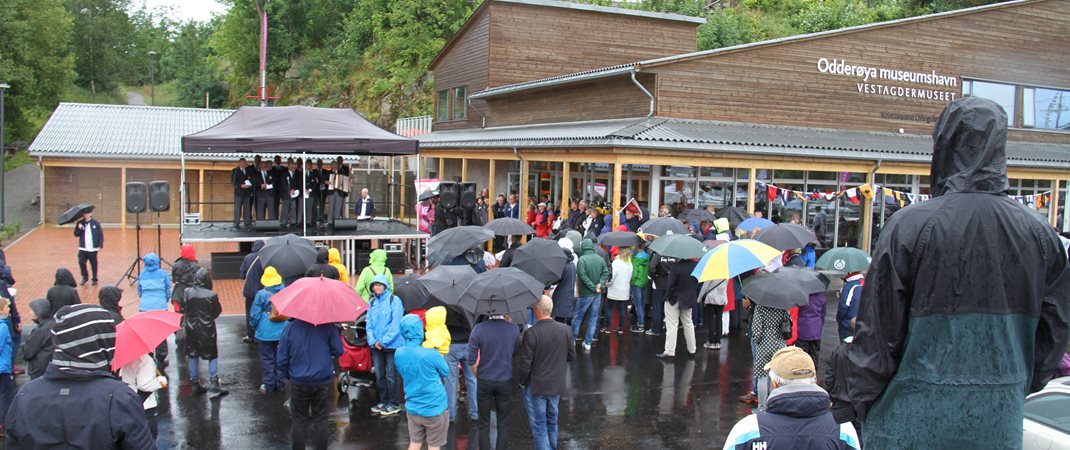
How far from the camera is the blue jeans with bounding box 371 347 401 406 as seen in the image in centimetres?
882

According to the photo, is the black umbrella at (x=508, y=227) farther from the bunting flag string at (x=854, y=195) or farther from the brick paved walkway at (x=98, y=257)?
the bunting flag string at (x=854, y=195)

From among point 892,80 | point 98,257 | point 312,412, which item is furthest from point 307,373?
point 892,80

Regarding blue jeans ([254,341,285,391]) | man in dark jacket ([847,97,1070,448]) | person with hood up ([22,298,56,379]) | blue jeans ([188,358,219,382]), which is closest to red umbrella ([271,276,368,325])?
person with hood up ([22,298,56,379])

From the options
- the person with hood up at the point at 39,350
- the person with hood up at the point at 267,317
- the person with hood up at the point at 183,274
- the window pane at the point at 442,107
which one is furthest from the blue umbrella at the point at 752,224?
the window pane at the point at 442,107

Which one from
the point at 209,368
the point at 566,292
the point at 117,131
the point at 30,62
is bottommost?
the point at 209,368

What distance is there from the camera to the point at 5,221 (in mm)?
29141

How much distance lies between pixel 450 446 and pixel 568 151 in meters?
12.3

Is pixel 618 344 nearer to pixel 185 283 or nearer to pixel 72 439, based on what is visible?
pixel 185 283

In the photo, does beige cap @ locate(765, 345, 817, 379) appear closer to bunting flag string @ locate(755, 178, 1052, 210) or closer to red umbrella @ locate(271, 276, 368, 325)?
red umbrella @ locate(271, 276, 368, 325)

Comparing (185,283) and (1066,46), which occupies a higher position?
(1066,46)

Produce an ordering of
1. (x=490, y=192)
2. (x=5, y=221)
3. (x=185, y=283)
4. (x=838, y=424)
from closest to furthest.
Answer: (x=838, y=424) → (x=185, y=283) → (x=490, y=192) → (x=5, y=221)

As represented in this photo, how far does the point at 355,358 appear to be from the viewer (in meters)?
9.44

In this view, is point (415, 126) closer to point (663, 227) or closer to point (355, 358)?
point (663, 227)

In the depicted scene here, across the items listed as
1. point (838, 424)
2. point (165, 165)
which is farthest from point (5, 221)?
point (838, 424)
